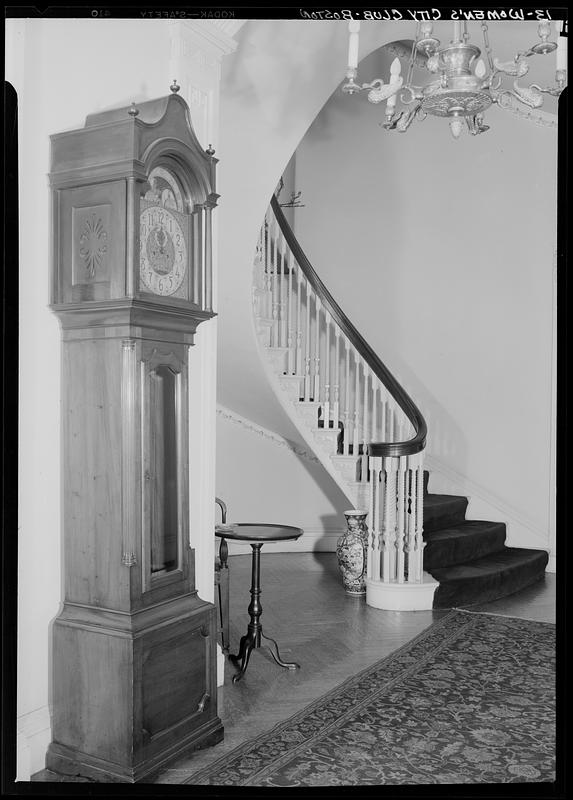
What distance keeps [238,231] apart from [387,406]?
6.90 ft

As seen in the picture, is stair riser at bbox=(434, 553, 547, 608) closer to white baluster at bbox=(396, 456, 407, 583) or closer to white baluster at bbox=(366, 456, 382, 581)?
white baluster at bbox=(396, 456, 407, 583)

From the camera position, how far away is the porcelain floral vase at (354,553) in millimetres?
5898

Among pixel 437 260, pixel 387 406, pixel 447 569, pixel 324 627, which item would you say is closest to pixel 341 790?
pixel 324 627

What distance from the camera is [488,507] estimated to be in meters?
7.25

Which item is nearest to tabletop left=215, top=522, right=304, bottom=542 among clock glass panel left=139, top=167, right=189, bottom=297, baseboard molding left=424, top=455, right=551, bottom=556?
clock glass panel left=139, top=167, right=189, bottom=297

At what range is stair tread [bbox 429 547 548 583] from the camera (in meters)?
5.83

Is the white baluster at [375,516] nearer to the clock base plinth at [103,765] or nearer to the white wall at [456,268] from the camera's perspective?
the white wall at [456,268]

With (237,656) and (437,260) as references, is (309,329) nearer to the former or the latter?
(437,260)

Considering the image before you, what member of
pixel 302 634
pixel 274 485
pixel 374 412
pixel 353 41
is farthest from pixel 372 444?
pixel 353 41

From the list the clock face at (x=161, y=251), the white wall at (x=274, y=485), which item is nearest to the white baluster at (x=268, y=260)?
the white wall at (x=274, y=485)

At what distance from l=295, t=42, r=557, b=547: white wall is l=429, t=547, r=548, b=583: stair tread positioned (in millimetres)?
355

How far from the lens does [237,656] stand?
169 inches

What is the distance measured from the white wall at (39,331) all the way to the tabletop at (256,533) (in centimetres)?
118

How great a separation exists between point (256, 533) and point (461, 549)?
8.82 feet
